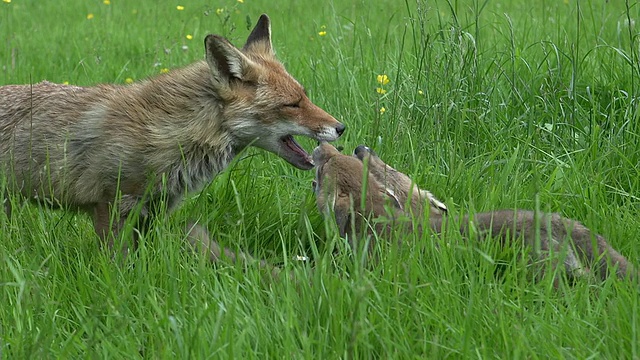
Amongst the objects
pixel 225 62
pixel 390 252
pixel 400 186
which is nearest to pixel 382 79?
pixel 225 62

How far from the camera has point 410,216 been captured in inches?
155

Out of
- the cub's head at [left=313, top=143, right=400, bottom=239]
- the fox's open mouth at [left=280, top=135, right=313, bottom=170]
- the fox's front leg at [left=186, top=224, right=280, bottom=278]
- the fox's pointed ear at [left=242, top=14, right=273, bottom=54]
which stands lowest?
the fox's open mouth at [left=280, top=135, right=313, bottom=170]

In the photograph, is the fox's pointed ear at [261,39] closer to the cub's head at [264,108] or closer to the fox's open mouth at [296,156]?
the cub's head at [264,108]

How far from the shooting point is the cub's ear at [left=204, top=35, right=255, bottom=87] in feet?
15.8

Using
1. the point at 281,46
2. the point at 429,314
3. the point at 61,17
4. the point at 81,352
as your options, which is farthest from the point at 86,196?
the point at 61,17

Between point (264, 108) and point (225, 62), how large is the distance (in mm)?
342

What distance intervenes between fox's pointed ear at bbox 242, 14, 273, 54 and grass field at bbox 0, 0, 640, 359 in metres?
0.72

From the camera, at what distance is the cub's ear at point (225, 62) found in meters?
4.82

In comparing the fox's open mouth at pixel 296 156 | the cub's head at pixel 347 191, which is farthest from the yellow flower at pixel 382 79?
the cub's head at pixel 347 191

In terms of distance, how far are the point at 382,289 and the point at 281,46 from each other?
18.1 ft

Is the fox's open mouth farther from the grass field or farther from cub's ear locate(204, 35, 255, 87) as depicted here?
cub's ear locate(204, 35, 255, 87)

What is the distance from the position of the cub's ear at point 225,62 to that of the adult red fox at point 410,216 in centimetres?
68

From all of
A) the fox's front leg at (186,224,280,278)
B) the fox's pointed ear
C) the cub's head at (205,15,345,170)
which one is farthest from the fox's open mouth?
the fox's front leg at (186,224,280,278)

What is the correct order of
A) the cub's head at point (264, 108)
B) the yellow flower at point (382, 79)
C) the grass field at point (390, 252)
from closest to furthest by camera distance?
1. the grass field at point (390, 252)
2. the cub's head at point (264, 108)
3. the yellow flower at point (382, 79)
